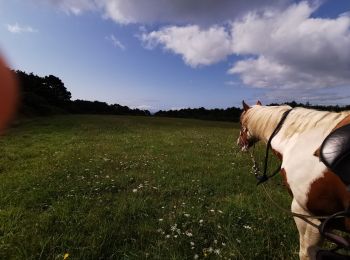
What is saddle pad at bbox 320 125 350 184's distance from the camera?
3559 mm

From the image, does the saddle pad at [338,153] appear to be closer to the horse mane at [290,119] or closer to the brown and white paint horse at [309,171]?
the brown and white paint horse at [309,171]

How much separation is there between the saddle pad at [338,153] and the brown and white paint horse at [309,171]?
0.90ft

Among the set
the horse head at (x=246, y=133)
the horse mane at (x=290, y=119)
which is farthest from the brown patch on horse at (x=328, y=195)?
the horse head at (x=246, y=133)

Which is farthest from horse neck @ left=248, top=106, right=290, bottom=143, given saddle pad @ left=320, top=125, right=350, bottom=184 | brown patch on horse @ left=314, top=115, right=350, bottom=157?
saddle pad @ left=320, top=125, right=350, bottom=184

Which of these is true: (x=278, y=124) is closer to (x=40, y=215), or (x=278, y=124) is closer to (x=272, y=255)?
(x=272, y=255)

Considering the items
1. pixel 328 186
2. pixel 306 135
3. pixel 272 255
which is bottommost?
pixel 272 255

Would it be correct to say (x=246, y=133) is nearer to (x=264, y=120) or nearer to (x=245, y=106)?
(x=245, y=106)

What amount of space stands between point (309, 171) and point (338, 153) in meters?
0.69

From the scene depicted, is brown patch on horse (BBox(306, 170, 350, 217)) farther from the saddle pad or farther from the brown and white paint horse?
the saddle pad

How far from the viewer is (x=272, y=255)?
5.79m

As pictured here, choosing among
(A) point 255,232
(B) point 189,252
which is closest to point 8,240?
(B) point 189,252

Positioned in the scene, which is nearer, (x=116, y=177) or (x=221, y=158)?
(x=116, y=177)

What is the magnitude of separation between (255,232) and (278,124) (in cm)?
242

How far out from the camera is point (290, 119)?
5.31m
